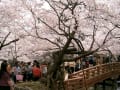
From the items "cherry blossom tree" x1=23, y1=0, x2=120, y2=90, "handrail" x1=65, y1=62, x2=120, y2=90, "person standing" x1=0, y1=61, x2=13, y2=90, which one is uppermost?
"cherry blossom tree" x1=23, y1=0, x2=120, y2=90

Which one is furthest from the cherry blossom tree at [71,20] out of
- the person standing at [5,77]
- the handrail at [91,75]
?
the person standing at [5,77]

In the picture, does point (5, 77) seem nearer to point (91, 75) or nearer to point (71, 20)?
point (71, 20)

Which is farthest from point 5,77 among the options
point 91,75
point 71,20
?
point 91,75

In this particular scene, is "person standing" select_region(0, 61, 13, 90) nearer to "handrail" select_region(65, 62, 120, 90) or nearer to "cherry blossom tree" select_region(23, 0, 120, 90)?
"cherry blossom tree" select_region(23, 0, 120, 90)

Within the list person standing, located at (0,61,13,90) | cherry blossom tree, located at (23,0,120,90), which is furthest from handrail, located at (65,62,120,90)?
person standing, located at (0,61,13,90)

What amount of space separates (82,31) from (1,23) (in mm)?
4482

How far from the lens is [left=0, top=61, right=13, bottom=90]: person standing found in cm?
956

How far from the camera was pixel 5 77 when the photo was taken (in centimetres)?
973

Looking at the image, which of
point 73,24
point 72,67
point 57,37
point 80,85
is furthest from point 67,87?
point 72,67

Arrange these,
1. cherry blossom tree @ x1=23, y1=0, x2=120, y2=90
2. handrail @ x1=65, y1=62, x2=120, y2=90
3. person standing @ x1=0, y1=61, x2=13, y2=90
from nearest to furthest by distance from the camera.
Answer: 1. person standing @ x1=0, y1=61, x2=13, y2=90
2. cherry blossom tree @ x1=23, y1=0, x2=120, y2=90
3. handrail @ x1=65, y1=62, x2=120, y2=90

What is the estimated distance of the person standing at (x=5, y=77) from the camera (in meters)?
9.56

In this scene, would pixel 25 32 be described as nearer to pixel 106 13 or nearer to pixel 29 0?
pixel 29 0

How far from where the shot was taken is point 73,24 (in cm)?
1359

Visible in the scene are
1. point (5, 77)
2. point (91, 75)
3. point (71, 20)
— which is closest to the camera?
point (5, 77)
